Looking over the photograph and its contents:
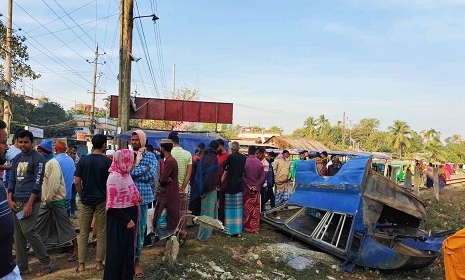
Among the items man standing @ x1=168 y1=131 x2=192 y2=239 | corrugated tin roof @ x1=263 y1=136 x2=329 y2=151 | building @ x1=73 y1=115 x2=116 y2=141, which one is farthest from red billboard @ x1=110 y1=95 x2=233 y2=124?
building @ x1=73 y1=115 x2=116 y2=141

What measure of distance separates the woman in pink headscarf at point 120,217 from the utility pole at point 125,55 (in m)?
6.97

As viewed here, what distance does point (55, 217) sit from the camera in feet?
18.4

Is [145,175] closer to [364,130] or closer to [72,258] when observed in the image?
[72,258]

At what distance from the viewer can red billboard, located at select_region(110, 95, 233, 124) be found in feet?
50.9

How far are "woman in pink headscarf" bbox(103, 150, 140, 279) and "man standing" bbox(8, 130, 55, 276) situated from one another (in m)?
1.32

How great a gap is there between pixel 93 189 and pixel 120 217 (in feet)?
3.38

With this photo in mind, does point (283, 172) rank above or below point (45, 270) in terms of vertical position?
above

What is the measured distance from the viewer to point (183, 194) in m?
6.33

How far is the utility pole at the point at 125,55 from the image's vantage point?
34.8 feet

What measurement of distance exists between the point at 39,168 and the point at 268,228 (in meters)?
4.95

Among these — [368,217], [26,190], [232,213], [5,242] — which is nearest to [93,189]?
[26,190]

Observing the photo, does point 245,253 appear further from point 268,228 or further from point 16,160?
point 16,160

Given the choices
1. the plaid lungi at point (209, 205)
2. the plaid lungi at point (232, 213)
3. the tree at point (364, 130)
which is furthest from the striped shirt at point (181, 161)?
the tree at point (364, 130)

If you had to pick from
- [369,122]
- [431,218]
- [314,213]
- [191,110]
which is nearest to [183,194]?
[314,213]
